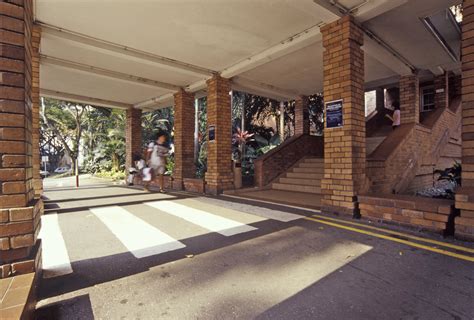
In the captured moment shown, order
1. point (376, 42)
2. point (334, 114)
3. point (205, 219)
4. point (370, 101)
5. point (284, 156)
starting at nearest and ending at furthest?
point (205, 219) < point (334, 114) < point (376, 42) < point (284, 156) < point (370, 101)

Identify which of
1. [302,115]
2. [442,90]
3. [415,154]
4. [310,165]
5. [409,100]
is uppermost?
[442,90]

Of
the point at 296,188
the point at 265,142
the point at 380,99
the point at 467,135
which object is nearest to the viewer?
the point at 467,135

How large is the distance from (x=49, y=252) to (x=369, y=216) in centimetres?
478

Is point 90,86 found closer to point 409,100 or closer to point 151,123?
point 409,100

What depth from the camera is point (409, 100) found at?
7.65 metres

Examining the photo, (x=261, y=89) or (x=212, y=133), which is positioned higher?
(x=261, y=89)

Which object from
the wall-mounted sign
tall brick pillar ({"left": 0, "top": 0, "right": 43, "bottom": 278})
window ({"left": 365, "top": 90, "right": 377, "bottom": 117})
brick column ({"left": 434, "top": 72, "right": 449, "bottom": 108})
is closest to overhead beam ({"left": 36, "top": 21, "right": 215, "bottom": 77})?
the wall-mounted sign

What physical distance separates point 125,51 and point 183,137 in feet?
12.4

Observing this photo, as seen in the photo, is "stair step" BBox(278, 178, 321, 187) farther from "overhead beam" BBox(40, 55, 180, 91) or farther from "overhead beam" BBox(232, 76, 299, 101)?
"overhead beam" BBox(40, 55, 180, 91)

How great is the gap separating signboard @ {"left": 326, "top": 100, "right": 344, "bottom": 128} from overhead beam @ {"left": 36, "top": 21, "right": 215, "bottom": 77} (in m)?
4.22

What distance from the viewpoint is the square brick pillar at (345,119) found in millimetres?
4660

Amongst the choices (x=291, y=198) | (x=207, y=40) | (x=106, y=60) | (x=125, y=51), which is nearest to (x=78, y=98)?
(x=106, y=60)

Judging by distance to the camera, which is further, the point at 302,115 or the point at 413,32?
the point at 302,115

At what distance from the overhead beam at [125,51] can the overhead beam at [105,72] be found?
172 cm
